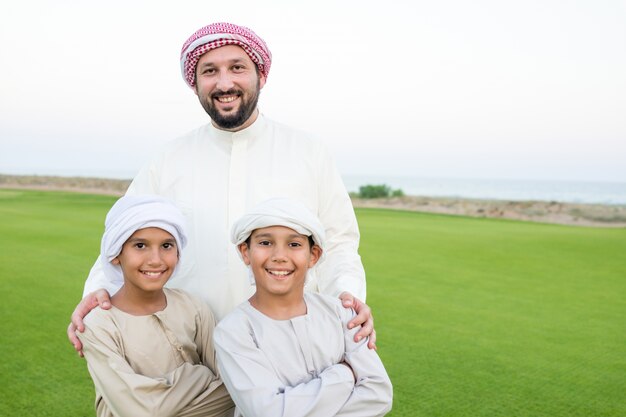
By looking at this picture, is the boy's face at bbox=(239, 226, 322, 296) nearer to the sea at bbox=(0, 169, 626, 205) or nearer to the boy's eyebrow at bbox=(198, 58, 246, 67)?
the boy's eyebrow at bbox=(198, 58, 246, 67)

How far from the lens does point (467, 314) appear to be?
5.54 m

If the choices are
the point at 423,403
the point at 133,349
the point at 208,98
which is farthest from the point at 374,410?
the point at 423,403

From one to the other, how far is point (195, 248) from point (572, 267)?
672 centimetres

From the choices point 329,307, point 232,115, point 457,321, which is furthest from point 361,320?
point 457,321

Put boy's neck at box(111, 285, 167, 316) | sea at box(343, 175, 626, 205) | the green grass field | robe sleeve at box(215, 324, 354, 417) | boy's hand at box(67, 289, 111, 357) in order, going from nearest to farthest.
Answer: robe sleeve at box(215, 324, 354, 417) → boy's hand at box(67, 289, 111, 357) → boy's neck at box(111, 285, 167, 316) → the green grass field → sea at box(343, 175, 626, 205)

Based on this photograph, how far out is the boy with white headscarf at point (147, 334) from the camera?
2023 millimetres

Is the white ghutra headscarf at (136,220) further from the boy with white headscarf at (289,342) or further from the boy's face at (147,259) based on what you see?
the boy with white headscarf at (289,342)

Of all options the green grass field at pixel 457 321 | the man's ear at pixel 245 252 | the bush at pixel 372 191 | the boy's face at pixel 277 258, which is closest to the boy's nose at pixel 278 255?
the boy's face at pixel 277 258

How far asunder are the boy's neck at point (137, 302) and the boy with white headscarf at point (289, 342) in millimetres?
309

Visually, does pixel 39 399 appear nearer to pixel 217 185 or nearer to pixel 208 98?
pixel 217 185

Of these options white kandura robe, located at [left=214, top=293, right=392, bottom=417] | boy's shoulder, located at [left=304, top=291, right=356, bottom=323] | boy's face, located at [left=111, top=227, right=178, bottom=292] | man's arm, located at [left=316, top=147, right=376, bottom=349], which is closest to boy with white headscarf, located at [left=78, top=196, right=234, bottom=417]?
boy's face, located at [left=111, top=227, right=178, bottom=292]

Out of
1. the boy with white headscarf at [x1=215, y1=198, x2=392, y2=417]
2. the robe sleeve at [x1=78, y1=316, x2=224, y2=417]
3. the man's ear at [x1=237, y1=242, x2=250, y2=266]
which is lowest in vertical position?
the robe sleeve at [x1=78, y1=316, x2=224, y2=417]

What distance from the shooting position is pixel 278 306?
2.10 metres

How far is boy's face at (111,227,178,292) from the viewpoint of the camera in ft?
7.07
